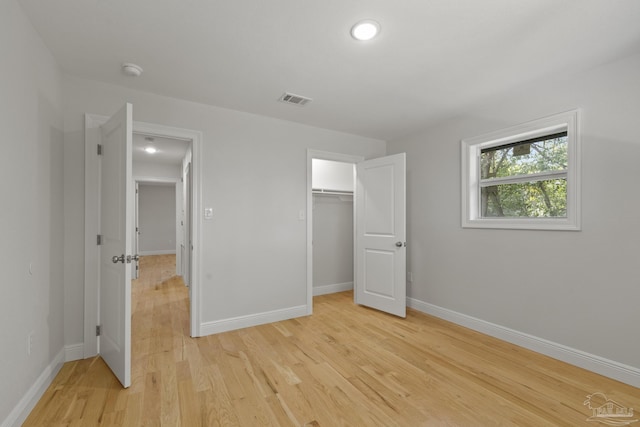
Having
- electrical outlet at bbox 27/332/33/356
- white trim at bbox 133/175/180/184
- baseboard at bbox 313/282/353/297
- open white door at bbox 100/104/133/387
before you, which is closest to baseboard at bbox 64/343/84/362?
open white door at bbox 100/104/133/387

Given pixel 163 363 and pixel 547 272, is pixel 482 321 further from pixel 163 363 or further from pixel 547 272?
pixel 163 363

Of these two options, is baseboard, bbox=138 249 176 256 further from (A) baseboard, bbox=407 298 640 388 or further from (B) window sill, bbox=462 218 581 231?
(B) window sill, bbox=462 218 581 231

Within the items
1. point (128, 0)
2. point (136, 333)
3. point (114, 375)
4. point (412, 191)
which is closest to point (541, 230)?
point (412, 191)

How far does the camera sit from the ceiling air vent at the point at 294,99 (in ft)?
9.33

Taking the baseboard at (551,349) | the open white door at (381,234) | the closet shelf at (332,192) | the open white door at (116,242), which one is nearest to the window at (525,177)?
the open white door at (381,234)

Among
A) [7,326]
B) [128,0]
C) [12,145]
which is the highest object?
[128,0]

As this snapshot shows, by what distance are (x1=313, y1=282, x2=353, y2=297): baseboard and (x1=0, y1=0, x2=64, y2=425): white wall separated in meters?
3.11

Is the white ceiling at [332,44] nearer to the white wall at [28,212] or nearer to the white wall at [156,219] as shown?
the white wall at [28,212]

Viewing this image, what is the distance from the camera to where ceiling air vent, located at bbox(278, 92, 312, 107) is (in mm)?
2844

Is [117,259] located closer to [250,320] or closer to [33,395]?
[33,395]

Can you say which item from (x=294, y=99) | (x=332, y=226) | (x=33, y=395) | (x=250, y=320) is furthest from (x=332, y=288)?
(x=33, y=395)

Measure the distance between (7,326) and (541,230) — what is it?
3.99m

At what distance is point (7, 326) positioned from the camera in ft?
5.17

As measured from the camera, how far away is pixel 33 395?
6.11 ft
